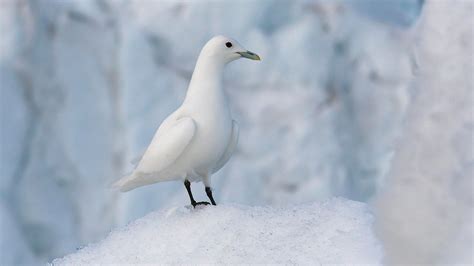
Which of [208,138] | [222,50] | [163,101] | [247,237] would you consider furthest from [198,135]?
[163,101]

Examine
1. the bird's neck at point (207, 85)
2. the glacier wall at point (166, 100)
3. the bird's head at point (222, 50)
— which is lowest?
the glacier wall at point (166, 100)

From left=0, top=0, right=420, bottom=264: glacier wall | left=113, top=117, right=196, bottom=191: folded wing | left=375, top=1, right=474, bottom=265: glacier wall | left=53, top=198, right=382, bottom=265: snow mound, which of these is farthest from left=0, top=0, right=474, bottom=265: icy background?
left=375, top=1, right=474, bottom=265: glacier wall

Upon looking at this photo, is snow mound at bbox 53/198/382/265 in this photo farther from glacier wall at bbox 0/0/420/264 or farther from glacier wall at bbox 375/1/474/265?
glacier wall at bbox 0/0/420/264

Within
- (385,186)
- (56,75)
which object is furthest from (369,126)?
(385,186)

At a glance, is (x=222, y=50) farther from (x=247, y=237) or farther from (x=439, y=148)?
(x=439, y=148)

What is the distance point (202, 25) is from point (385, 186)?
2561 mm

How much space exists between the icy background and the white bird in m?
1.66

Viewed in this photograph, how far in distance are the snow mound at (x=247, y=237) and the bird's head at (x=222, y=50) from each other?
1.21 ft

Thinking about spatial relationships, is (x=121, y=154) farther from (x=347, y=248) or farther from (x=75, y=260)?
(x=347, y=248)

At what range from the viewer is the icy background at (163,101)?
10.5 feet

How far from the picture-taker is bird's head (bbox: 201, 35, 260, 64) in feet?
4.84

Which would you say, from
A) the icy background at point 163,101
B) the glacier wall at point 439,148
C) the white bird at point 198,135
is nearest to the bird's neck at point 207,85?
the white bird at point 198,135

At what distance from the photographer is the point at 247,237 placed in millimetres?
1100

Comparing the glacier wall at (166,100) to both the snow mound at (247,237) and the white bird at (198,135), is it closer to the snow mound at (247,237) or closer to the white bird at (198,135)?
the white bird at (198,135)
